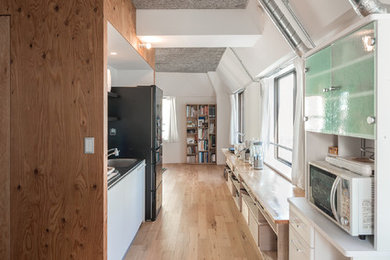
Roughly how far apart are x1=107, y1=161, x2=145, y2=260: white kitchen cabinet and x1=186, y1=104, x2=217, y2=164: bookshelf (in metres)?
4.30

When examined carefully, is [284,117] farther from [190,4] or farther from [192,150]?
[192,150]

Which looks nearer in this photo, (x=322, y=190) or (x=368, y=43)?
(x=368, y=43)

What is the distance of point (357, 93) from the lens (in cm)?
114

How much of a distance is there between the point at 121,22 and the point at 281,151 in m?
2.85

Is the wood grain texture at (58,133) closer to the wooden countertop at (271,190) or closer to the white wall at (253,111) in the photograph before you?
the wooden countertop at (271,190)

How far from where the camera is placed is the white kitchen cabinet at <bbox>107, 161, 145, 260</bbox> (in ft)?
6.64

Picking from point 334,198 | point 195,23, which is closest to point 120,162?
point 195,23

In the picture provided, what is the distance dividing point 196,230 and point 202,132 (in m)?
4.52

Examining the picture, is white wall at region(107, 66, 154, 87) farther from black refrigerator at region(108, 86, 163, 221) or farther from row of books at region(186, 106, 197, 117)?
row of books at region(186, 106, 197, 117)

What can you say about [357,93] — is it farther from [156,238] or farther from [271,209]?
[156,238]

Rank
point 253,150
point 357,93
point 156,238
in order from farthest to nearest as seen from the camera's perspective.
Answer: point 253,150 < point 156,238 < point 357,93

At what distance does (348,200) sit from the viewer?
112cm

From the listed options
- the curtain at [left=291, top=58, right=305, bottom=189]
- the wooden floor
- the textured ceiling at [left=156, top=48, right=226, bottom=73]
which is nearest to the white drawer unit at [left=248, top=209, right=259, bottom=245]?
the wooden floor
